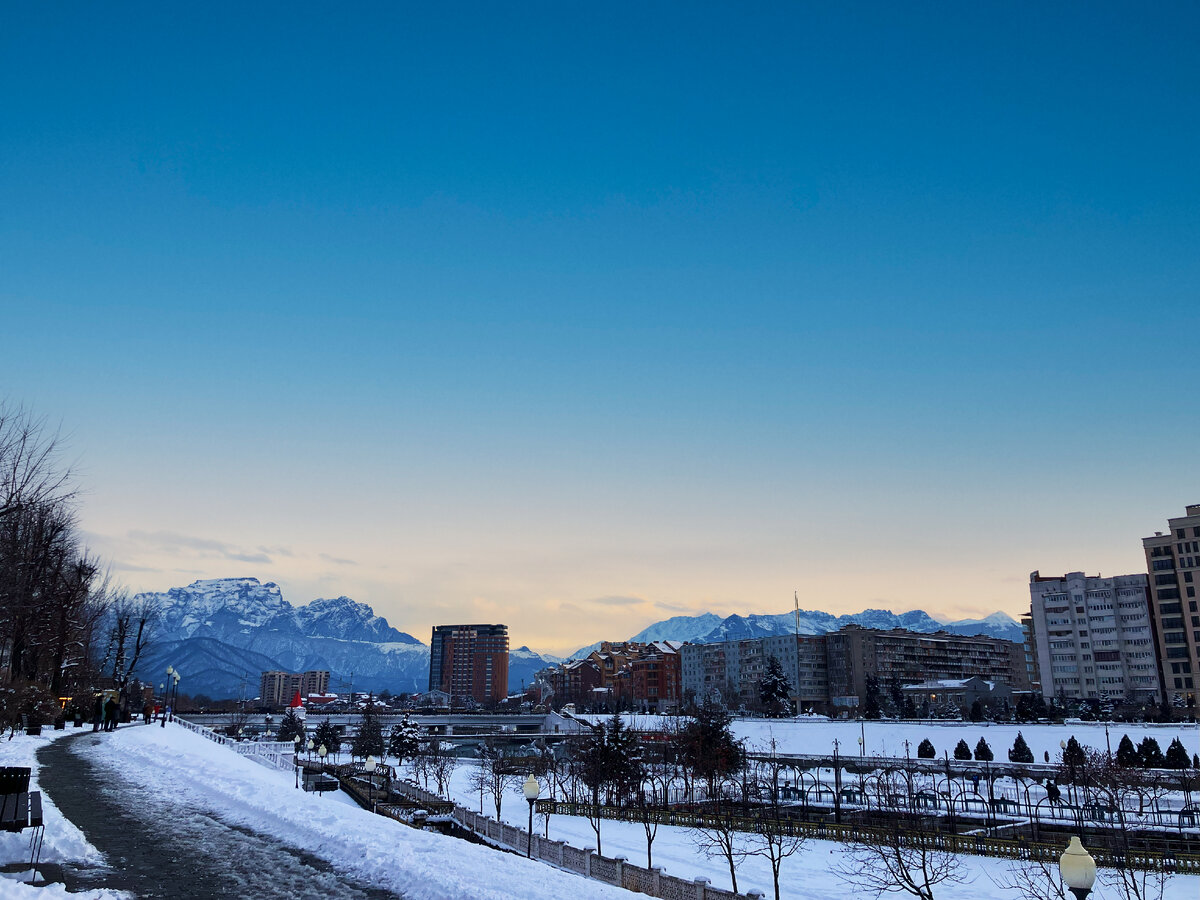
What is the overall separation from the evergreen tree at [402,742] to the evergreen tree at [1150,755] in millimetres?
74100

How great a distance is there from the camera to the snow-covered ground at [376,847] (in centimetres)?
1448

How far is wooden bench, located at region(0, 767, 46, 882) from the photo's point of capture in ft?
42.2

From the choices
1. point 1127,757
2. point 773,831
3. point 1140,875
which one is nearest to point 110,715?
point 773,831

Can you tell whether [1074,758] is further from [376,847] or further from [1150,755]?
[376,847]

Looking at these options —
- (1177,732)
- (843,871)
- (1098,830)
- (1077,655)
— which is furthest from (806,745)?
(843,871)

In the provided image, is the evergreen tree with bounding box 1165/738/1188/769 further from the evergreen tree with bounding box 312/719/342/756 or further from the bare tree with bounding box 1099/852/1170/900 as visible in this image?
the evergreen tree with bounding box 312/719/342/756

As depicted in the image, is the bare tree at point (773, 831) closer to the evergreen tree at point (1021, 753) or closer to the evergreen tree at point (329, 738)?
the evergreen tree at point (1021, 753)

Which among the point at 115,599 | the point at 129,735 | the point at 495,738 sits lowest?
the point at 495,738

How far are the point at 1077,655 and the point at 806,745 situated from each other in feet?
167

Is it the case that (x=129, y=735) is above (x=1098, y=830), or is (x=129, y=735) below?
above

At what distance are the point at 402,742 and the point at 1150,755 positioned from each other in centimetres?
7770

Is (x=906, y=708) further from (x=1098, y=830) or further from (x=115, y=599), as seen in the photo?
(x=115, y=599)

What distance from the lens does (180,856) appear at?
1658cm

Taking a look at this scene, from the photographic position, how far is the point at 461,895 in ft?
45.8
